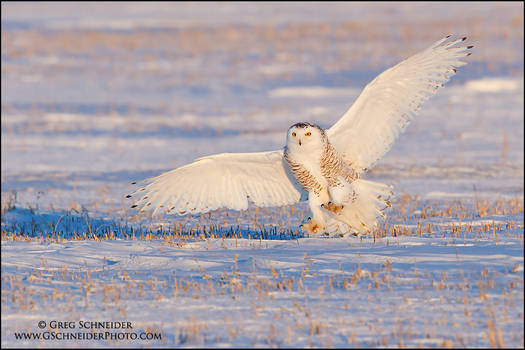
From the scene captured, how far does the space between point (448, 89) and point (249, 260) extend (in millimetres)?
20370

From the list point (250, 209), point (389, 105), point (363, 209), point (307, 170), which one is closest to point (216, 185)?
point (307, 170)

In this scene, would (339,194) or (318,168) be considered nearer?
(318,168)

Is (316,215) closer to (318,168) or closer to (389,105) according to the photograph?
(318,168)

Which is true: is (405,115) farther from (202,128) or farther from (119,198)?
(202,128)

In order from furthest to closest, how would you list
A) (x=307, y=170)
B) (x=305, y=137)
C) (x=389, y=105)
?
(x=389, y=105)
(x=307, y=170)
(x=305, y=137)

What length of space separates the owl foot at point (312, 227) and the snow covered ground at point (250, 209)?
0.60ft

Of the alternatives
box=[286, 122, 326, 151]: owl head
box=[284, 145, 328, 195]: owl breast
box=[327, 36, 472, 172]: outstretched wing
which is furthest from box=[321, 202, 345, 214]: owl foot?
box=[286, 122, 326, 151]: owl head

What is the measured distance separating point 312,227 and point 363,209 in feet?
2.10

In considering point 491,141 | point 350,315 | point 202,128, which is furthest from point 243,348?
point 202,128

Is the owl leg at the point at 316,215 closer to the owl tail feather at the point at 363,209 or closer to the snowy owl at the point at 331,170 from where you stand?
the snowy owl at the point at 331,170

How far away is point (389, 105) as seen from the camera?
9.71m

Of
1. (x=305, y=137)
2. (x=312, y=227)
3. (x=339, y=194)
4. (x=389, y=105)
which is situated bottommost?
(x=312, y=227)

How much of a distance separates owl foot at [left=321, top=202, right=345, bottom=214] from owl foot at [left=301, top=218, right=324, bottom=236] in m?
0.28

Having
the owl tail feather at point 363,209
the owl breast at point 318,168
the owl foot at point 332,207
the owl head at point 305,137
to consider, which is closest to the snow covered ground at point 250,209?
the owl tail feather at point 363,209
